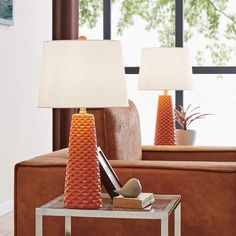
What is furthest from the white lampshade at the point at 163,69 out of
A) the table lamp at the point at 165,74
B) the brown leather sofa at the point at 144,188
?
the brown leather sofa at the point at 144,188

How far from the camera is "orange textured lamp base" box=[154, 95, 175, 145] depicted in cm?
411

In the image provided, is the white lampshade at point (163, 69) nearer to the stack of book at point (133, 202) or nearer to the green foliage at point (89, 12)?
the stack of book at point (133, 202)

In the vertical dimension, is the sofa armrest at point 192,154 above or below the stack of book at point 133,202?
above

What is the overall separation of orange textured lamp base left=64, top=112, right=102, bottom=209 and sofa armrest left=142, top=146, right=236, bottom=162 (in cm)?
153

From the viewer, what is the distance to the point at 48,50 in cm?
241

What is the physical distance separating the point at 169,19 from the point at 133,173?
401 cm

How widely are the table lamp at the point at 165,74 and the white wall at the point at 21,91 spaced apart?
1.38 m

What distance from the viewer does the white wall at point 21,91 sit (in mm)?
5000

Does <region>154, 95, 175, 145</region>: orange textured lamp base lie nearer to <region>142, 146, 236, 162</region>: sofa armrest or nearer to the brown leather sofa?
<region>142, 146, 236, 162</region>: sofa armrest

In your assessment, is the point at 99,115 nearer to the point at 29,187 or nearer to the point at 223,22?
the point at 29,187

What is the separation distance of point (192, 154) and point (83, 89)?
5.70 feet

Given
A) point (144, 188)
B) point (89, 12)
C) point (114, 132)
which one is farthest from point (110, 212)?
point (89, 12)

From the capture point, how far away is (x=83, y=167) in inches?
96.3

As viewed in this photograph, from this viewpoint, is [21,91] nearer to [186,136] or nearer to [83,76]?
[186,136]
